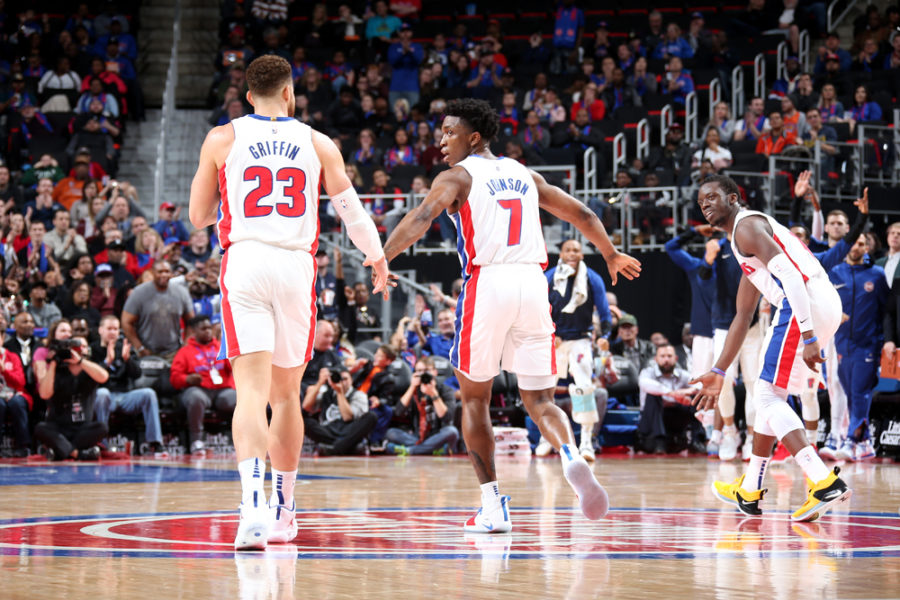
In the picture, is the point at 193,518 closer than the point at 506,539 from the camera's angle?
No

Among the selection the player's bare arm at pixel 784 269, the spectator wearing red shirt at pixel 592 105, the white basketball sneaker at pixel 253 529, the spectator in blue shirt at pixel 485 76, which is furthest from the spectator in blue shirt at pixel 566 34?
the white basketball sneaker at pixel 253 529

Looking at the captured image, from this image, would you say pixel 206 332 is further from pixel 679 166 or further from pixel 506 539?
pixel 506 539

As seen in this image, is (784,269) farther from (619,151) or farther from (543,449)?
(619,151)

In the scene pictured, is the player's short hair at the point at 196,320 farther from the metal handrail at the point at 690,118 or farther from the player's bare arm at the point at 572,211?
the metal handrail at the point at 690,118

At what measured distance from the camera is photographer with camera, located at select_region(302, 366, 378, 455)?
13336 mm

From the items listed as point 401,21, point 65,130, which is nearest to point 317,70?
point 401,21

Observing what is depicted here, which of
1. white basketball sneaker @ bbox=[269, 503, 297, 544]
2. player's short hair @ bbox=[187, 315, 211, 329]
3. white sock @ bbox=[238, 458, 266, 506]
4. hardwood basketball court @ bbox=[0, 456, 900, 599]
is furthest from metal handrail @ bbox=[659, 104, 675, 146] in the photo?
white sock @ bbox=[238, 458, 266, 506]

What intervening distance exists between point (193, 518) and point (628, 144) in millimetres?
13528

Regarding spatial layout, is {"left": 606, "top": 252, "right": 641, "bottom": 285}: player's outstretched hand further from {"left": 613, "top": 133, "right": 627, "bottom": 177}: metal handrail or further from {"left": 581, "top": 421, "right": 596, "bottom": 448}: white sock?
{"left": 613, "top": 133, "right": 627, "bottom": 177}: metal handrail

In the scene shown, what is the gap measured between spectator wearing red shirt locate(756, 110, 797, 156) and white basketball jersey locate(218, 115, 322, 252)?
12568 millimetres

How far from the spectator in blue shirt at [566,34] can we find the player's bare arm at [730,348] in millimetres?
15017

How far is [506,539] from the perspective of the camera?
5516 mm

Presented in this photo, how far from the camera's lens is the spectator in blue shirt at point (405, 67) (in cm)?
2148

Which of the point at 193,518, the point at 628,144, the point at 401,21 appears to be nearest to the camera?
the point at 193,518
